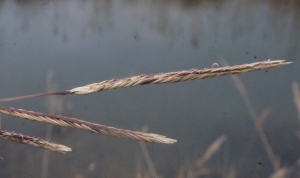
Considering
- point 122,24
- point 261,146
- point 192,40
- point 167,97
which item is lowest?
point 261,146

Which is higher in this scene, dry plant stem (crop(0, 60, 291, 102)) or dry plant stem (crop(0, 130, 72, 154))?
dry plant stem (crop(0, 60, 291, 102))

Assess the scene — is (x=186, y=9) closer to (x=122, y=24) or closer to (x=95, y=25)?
(x=122, y=24)

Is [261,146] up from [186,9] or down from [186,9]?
down

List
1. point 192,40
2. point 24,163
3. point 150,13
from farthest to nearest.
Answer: point 150,13 → point 192,40 → point 24,163

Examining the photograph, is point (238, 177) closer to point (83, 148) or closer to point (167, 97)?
point (167, 97)

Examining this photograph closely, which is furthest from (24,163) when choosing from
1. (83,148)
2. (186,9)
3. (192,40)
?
(186,9)

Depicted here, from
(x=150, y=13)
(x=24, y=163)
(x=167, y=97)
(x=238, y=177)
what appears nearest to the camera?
(x=238, y=177)

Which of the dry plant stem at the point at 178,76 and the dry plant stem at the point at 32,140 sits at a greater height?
the dry plant stem at the point at 178,76

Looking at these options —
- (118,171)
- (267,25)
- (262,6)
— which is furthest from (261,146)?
(262,6)

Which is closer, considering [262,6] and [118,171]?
[118,171]

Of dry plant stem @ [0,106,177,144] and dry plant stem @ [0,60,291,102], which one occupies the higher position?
dry plant stem @ [0,60,291,102]

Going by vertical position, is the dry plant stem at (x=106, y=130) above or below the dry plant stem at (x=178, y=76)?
below
